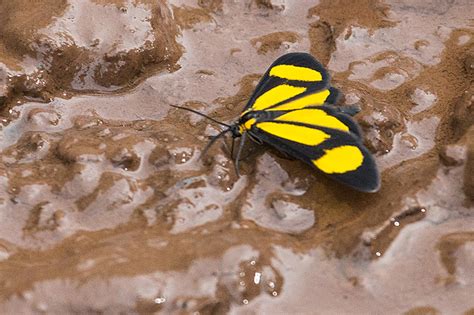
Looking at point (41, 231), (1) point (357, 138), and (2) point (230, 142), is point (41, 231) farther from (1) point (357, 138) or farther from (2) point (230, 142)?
(1) point (357, 138)

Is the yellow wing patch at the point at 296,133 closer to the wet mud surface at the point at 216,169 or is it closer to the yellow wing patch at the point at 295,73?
the wet mud surface at the point at 216,169

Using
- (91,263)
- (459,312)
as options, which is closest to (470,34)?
(459,312)

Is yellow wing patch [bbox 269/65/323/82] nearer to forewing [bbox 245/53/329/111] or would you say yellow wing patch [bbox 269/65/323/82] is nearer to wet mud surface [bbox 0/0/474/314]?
forewing [bbox 245/53/329/111]

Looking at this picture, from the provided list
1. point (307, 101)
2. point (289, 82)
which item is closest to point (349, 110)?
point (307, 101)

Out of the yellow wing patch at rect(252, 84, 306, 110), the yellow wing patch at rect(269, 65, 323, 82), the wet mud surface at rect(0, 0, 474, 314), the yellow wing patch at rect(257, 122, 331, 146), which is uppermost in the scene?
the yellow wing patch at rect(269, 65, 323, 82)

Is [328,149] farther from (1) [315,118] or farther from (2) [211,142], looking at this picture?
(2) [211,142]

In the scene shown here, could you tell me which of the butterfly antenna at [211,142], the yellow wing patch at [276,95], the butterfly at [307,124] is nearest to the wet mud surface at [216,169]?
the butterfly antenna at [211,142]

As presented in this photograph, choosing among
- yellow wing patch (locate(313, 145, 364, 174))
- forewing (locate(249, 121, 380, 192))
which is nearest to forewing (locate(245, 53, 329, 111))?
forewing (locate(249, 121, 380, 192))

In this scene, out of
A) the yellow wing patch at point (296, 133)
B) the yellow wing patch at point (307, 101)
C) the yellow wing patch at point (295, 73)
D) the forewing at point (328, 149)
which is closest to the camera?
the forewing at point (328, 149)

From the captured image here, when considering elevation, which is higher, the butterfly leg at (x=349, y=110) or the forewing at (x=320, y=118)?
the forewing at (x=320, y=118)
